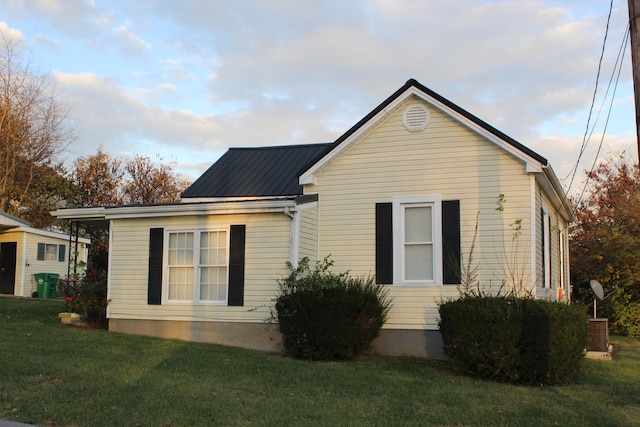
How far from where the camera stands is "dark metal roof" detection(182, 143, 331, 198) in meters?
16.9

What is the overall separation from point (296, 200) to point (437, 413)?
633 cm

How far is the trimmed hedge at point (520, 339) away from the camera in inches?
385

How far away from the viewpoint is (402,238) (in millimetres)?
13156

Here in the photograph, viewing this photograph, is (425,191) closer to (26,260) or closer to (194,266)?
(194,266)

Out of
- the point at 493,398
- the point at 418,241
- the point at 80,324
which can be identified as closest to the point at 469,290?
the point at 418,241

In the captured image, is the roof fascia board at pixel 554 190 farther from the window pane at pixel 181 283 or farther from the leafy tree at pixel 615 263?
the window pane at pixel 181 283

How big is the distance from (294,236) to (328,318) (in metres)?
2.19

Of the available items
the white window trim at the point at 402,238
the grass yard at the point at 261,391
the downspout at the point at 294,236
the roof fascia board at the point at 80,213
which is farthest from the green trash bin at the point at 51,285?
the white window trim at the point at 402,238

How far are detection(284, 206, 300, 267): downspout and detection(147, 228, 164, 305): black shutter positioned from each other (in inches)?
127

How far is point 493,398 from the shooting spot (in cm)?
867

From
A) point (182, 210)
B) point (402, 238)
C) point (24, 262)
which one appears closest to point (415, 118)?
point (402, 238)

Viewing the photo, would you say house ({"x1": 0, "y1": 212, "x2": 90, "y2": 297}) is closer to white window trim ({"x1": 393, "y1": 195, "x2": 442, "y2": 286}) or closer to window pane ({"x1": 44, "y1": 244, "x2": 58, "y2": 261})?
window pane ({"x1": 44, "y1": 244, "x2": 58, "y2": 261})

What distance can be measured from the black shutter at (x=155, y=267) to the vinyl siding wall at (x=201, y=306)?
128mm

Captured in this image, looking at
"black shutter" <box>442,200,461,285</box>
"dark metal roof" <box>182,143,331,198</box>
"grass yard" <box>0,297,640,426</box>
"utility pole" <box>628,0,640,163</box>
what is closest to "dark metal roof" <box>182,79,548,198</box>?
"dark metal roof" <box>182,143,331,198</box>
